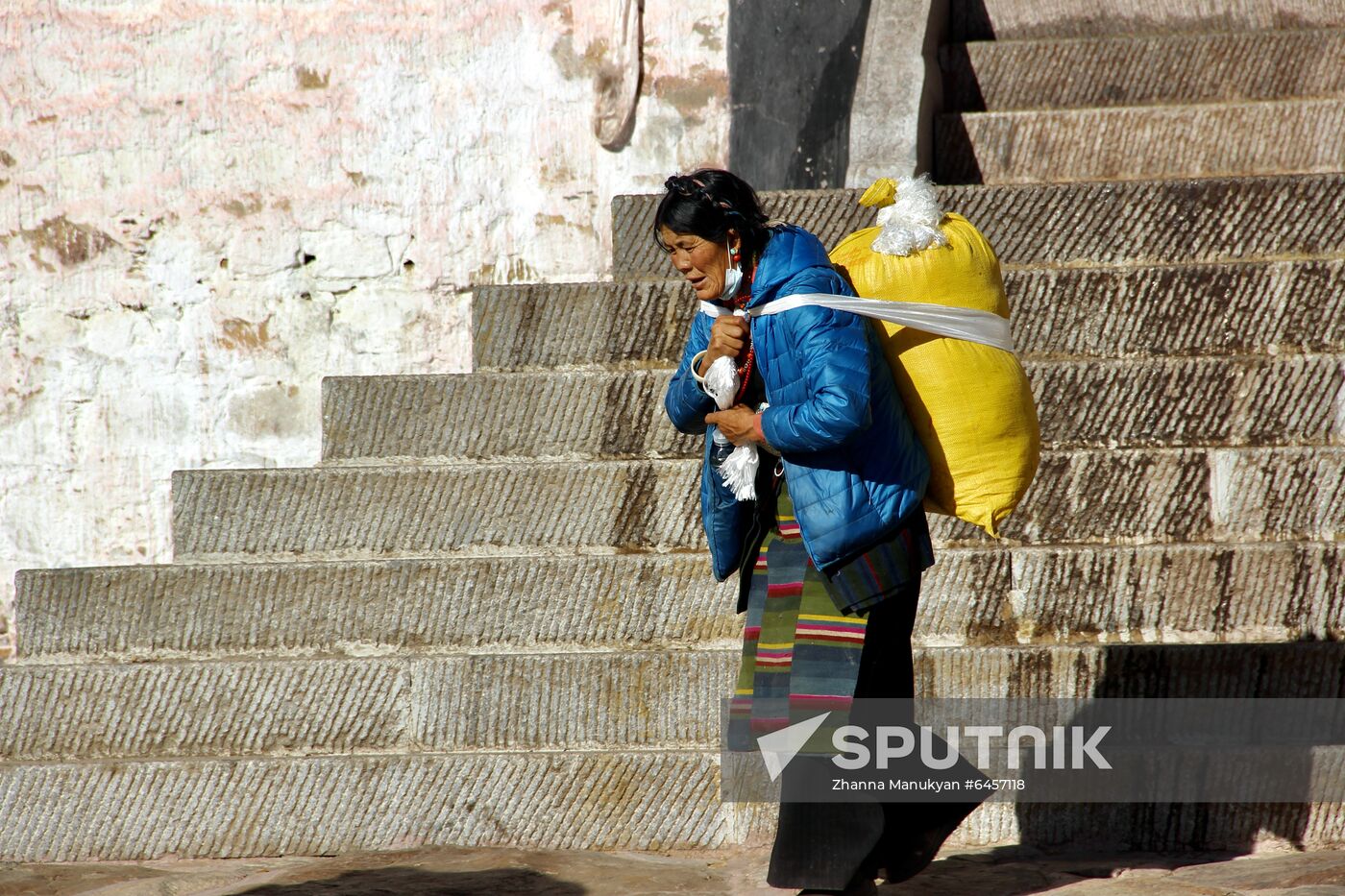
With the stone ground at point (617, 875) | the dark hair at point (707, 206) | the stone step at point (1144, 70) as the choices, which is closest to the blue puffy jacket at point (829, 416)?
the dark hair at point (707, 206)

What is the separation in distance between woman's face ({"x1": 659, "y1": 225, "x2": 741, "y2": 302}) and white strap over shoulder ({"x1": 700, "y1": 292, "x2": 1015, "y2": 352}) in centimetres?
7

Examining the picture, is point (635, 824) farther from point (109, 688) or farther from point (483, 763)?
point (109, 688)

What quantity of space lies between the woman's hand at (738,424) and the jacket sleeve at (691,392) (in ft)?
0.39

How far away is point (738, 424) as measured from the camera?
308cm

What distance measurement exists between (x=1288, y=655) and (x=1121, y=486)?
73 cm

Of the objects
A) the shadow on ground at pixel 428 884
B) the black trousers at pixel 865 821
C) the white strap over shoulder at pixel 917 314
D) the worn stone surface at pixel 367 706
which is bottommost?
the shadow on ground at pixel 428 884

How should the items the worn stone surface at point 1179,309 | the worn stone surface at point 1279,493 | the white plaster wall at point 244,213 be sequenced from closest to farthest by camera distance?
the worn stone surface at point 1279,493 < the worn stone surface at point 1179,309 < the white plaster wall at point 244,213

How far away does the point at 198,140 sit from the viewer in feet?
20.0

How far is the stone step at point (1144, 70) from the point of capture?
5.79 meters

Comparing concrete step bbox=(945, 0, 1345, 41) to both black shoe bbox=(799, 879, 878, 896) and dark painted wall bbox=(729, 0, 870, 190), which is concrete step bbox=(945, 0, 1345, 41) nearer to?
dark painted wall bbox=(729, 0, 870, 190)

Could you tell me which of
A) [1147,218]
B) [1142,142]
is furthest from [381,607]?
[1142,142]

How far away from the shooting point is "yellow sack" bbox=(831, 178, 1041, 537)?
122 inches

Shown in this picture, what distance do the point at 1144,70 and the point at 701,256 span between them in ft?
12.1

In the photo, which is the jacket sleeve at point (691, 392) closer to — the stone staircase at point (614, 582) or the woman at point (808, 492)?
the woman at point (808, 492)
